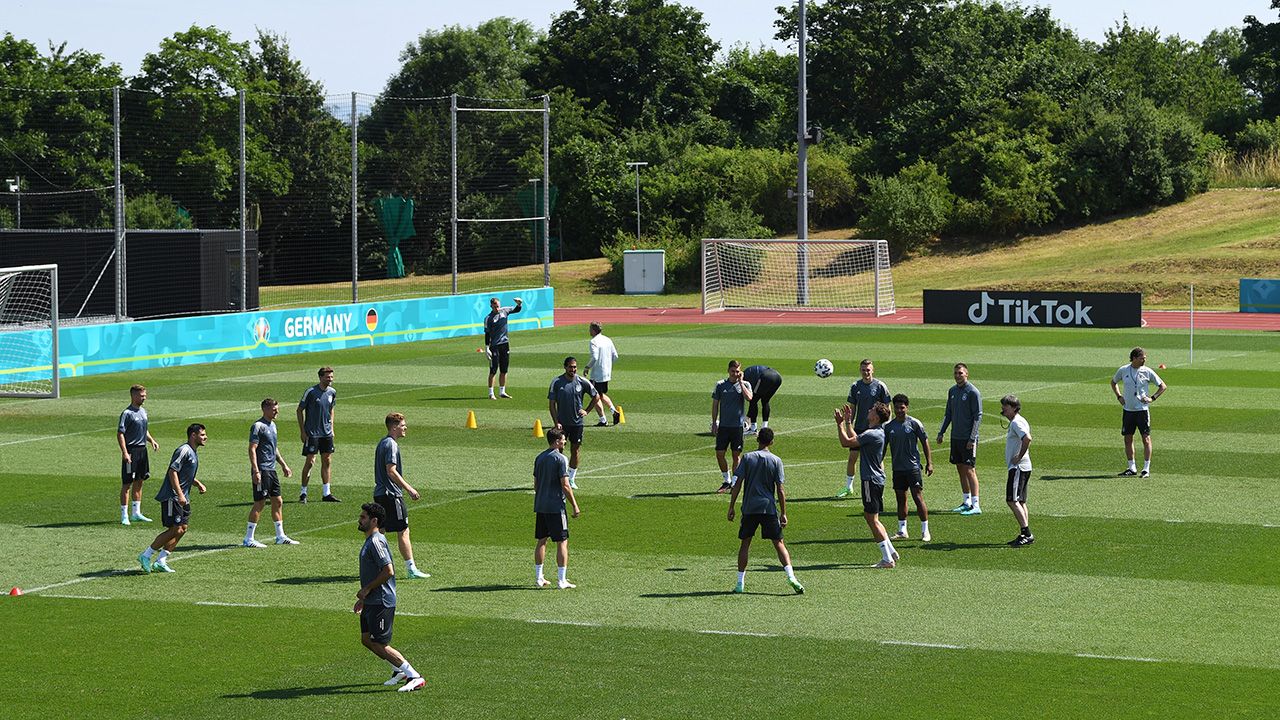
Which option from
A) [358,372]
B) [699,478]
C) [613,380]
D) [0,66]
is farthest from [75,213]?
[699,478]

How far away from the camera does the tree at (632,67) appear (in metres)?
96.9

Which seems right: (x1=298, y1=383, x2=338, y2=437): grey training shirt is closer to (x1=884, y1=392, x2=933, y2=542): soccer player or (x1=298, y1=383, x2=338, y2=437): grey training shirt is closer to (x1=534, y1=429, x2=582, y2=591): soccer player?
(x1=534, y1=429, x2=582, y2=591): soccer player

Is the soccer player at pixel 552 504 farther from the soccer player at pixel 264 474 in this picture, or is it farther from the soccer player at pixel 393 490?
the soccer player at pixel 264 474

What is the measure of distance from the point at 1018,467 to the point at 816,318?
1586 inches

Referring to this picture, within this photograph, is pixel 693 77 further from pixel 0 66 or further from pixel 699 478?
pixel 699 478

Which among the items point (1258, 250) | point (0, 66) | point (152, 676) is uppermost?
point (0, 66)

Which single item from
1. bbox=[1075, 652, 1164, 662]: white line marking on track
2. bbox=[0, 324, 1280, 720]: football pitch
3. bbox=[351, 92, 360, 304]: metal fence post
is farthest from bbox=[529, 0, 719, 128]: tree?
bbox=[1075, 652, 1164, 662]: white line marking on track

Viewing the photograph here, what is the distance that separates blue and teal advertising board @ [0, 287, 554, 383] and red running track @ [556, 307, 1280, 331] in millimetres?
5251

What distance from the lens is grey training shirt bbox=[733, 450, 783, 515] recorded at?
16.3 metres

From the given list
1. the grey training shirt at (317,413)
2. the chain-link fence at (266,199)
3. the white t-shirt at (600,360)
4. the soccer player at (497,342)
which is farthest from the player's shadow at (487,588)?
the chain-link fence at (266,199)

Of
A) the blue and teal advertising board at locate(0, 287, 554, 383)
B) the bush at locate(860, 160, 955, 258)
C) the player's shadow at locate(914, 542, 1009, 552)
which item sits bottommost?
the player's shadow at locate(914, 542, 1009, 552)

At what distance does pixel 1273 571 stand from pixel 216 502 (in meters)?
13.3

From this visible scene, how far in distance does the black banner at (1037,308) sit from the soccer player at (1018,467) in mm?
34602

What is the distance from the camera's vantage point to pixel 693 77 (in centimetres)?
9744
